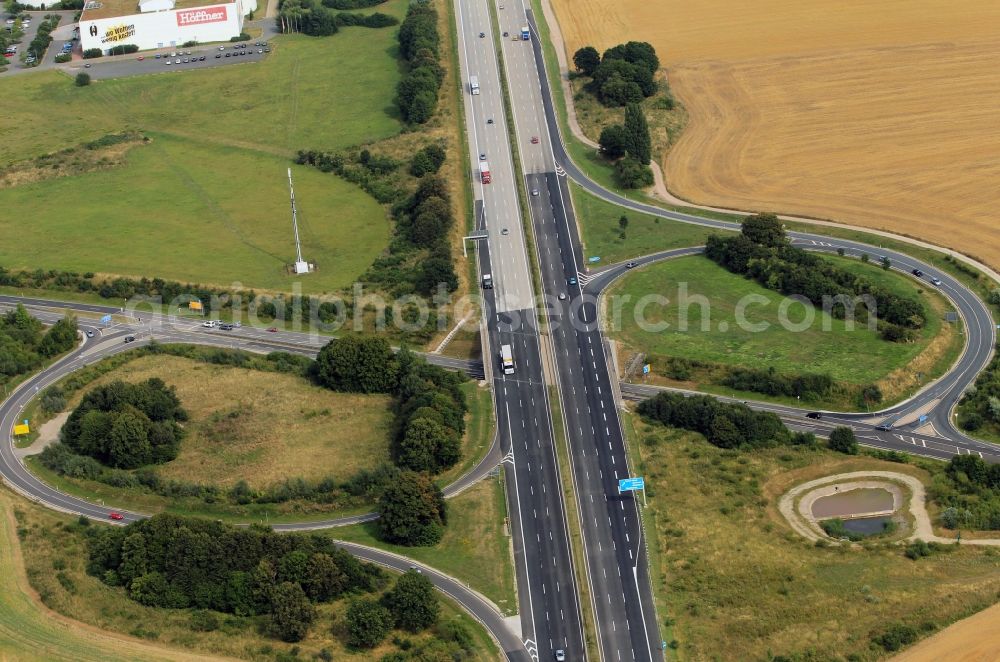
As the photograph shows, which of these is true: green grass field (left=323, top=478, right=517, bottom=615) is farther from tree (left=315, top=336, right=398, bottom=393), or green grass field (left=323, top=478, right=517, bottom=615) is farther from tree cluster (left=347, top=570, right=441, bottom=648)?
tree (left=315, top=336, right=398, bottom=393)

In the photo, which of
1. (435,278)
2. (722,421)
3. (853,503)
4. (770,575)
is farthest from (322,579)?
(435,278)

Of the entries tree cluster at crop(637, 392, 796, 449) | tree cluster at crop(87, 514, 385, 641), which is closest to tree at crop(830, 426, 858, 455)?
tree cluster at crop(637, 392, 796, 449)

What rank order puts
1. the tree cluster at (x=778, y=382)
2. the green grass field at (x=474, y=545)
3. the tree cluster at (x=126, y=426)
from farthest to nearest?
the tree cluster at (x=778, y=382) → the tree cluster at (x=126, y=426) → the green grass field at (x=474, y=545)

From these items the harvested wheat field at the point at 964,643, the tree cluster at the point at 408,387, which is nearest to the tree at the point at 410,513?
the tree cluster at the point at 408,387

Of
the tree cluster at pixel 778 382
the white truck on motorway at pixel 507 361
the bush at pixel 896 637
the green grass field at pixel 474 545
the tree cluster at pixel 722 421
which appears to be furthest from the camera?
the white truck on motorway at pixel 507 361

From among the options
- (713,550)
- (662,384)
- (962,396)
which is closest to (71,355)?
(662,384)

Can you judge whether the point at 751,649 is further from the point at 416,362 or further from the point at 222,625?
the point at 416,362

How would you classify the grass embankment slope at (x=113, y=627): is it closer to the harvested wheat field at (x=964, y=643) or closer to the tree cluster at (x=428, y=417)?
the tree cluster at (x=428, y=417)

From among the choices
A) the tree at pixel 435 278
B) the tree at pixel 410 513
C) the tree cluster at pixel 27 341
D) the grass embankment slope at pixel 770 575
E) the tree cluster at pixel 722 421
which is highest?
the tree at pixel 435 278
